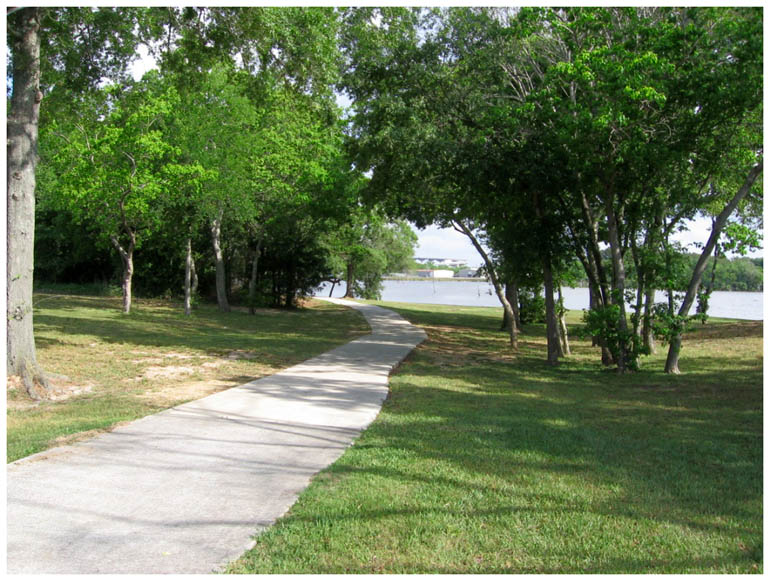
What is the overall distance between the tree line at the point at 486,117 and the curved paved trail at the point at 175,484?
3.98m

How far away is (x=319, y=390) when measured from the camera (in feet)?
30.8

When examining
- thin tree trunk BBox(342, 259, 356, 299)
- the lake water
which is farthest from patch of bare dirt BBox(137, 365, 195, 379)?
thin tree trunk BBox(342, 259, 356, 299)

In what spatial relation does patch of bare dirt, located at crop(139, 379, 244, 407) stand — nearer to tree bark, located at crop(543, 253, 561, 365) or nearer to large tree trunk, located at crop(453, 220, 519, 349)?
tree bark, located at crop(543, 253, 561, 365)

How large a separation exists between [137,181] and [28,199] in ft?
38.4

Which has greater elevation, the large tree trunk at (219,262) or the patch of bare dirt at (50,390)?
the large tree trunk at (219,262)

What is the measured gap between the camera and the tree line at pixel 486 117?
10.7m

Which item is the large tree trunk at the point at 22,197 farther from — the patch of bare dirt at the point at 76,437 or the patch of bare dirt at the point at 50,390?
the patch of bare dirt at the point at 76,437

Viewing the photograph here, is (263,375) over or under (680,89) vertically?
under

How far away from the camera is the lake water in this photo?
86.2 ft

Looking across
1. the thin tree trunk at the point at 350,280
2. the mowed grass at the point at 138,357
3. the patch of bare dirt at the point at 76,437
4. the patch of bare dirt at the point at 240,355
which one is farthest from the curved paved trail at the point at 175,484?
the thin tree trunk at the point at 350,280

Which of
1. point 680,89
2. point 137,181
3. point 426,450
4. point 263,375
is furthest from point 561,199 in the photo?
point 137,181

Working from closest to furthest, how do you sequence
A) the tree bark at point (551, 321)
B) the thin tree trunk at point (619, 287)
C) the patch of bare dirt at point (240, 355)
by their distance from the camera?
the thin tree trunk at point (619, 287) → the patch of bare dirt at point (240, 355) → the tree bark at point (551, 321)

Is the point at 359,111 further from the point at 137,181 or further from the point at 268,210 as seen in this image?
the point at 268,210

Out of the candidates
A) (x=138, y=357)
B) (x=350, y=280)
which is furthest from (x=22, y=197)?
(x=350, y=280)
